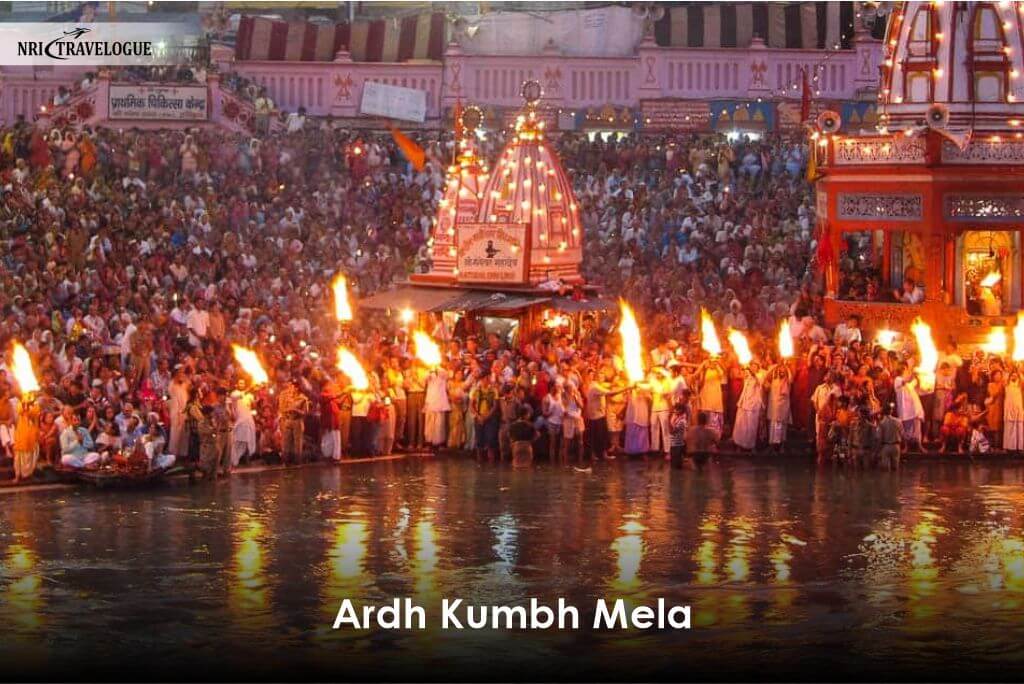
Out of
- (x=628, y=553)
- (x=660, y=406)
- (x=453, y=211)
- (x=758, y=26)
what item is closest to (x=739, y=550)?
(x=628, y=553)

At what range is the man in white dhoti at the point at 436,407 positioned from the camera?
85.2 feet

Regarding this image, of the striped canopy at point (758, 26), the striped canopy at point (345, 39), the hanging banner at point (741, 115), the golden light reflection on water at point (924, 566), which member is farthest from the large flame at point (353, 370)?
the striped canopy at point (758, 26)

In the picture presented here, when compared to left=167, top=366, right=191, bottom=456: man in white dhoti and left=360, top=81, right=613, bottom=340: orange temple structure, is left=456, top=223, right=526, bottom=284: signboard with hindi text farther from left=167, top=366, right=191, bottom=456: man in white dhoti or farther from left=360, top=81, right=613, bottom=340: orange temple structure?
left=167, top=366, right=191, bottom=456: man in white dhoti

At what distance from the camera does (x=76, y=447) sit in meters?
23.0

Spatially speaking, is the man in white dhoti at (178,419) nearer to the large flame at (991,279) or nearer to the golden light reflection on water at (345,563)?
the golden light reflection on water at (345,563)

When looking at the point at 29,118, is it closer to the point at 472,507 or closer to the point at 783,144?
the point at 783,144

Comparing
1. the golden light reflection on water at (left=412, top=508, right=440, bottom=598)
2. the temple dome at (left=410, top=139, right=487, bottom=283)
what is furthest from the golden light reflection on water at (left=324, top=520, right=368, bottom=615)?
the temple dome at (left=410, top=139, right=487, bottom=283)

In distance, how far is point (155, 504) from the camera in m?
22.2

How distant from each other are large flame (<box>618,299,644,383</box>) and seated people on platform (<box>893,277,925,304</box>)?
3891 millimetres

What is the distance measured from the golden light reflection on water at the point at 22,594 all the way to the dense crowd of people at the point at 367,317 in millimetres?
3397

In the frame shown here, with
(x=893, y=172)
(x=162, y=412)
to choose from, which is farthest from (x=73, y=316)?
(x=893, y=172)

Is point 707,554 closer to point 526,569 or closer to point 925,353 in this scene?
point 526,569

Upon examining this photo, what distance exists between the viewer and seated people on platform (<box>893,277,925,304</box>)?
29.8 meters

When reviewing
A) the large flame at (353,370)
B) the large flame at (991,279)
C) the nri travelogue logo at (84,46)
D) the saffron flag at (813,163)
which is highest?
the nri travelogue logo at (84,46)
